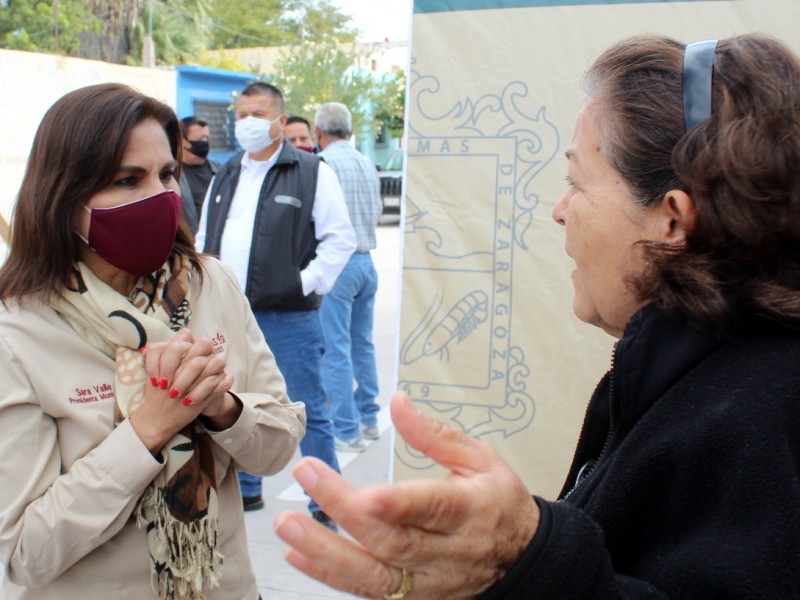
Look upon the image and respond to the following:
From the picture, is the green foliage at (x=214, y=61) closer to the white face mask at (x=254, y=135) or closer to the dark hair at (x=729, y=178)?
the white face mask at (x=254, y=135)

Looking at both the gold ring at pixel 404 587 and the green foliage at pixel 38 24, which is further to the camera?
the green foliage at pixel 38 24

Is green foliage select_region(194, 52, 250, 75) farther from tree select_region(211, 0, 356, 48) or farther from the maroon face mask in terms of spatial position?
the maroon face mask

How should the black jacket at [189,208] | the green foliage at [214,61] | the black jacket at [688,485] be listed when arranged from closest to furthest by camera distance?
the black jacket at [688,485] < the black jacket at [189,208] < the green foliage at [214,61]

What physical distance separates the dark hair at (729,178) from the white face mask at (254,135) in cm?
341

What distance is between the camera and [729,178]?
3.24 feet

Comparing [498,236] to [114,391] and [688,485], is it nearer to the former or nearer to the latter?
[114,391]

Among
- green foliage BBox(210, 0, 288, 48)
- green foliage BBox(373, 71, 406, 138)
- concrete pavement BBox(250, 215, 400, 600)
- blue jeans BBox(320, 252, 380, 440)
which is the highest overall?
green foliage BBox(210, 0, 288, 48)

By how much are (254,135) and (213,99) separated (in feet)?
38.6

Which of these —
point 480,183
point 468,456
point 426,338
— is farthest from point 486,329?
point 468,456

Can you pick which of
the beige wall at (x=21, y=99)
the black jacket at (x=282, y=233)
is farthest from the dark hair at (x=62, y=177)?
the beige wall at (x=21, y=99)

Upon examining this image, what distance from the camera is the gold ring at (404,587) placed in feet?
2.56

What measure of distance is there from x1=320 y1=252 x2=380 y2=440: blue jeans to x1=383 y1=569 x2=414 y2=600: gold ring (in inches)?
168

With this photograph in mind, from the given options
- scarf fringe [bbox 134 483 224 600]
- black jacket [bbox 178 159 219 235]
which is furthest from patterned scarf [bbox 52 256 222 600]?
black jacket [bbox 178 159 219 235]

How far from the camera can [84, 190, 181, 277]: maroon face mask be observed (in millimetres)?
1747
